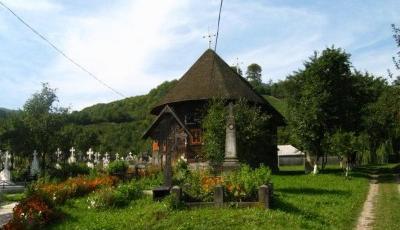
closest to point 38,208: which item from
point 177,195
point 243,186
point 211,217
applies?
point 177,195

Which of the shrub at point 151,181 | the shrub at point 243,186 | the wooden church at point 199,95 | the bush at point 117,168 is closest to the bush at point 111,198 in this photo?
the shrub at point 243,186

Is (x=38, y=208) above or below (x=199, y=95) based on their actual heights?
below

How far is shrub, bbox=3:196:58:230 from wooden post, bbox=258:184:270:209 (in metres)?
5.73

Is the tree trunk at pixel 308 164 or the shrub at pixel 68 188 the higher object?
the tree trunk at pixel 308 164

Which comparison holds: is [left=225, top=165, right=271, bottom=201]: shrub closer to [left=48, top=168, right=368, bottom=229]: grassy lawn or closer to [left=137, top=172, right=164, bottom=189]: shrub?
[left=48, top=168, right=368, bottom=229]: grassy lawn

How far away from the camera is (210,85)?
124 ft

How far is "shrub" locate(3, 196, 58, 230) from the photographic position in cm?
1374

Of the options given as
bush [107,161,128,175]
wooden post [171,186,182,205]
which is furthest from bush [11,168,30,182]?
wooden post [171,186,182,205]

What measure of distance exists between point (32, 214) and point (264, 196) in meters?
6.17

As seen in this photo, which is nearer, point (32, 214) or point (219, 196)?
point (32, 214)

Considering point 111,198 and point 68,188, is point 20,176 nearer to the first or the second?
point 68,188

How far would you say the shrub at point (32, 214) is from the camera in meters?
13.7

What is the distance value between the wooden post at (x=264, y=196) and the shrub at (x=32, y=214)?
5731mm

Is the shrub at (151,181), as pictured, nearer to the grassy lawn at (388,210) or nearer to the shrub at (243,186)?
the shrub at (243,186)
